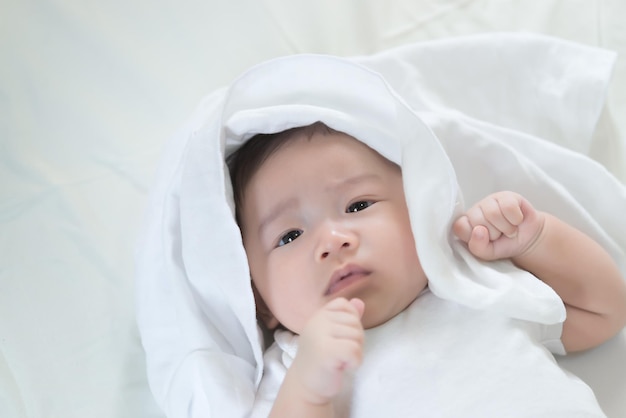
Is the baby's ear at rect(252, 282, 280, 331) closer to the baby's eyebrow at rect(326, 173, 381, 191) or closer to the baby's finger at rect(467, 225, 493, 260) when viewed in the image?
the baby's eyebrow at rect(326, 173, 381, 191)

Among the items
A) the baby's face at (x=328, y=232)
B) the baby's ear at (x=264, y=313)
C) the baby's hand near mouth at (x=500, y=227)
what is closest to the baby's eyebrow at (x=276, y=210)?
the baby's face at (x=328, y=232)

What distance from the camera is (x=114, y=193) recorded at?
1.34 m

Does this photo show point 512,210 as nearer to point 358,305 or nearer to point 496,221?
point 496,221

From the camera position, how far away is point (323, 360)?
880mm

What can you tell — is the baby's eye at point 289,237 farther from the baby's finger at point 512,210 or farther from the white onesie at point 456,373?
the baby's finger at point 512,210

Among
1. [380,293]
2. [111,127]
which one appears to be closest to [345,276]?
[380,293]

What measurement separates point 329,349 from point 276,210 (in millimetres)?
248

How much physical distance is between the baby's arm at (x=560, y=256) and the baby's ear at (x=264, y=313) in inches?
11.7

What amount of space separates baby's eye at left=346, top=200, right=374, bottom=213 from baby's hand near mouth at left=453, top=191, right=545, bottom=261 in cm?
12

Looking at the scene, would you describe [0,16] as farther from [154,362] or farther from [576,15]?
[576,15]

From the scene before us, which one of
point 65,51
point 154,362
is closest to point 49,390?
point 154,362

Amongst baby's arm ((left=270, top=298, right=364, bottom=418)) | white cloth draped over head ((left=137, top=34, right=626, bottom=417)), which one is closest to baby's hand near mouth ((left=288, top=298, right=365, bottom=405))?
baby's arm ((left=270, top=298, right=364, bottom=418))

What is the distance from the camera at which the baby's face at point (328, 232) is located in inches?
38.7

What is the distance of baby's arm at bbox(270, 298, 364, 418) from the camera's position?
87 centimetres
